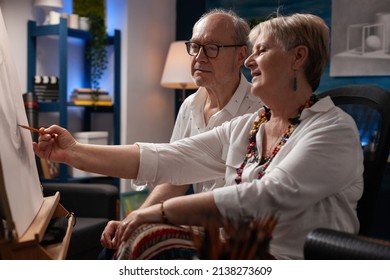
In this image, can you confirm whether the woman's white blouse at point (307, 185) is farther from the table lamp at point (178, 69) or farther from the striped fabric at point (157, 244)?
the table lamp at point (178, 69)

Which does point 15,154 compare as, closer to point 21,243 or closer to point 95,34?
point 21,243

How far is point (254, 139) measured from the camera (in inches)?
65.5

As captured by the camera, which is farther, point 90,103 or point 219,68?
point 90,103

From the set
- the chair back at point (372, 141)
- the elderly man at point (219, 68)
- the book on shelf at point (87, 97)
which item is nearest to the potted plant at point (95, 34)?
the book on shelf at point (87, 97)

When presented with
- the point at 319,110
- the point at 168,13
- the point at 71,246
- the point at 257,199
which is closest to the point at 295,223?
the point at 257,199

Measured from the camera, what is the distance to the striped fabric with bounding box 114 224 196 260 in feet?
3.95

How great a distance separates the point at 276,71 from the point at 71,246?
5.37ft

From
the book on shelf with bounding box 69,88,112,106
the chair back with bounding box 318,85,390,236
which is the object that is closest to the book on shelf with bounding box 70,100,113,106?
the book on shelf with bounding box 69,88,112,106

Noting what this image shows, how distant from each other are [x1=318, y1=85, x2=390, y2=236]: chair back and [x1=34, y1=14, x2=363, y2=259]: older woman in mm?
181

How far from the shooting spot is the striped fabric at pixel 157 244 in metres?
1.20

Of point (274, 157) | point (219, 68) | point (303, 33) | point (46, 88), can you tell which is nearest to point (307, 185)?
point (274, 157)

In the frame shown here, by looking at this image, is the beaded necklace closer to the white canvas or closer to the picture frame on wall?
the white canvas

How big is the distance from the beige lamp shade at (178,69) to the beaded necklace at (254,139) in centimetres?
285

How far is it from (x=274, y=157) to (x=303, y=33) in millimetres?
376
